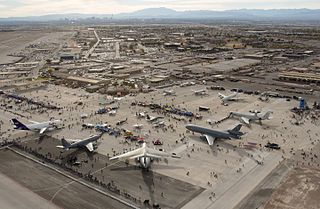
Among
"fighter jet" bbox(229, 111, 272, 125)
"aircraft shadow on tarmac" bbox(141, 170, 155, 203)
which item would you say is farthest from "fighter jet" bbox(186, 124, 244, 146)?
"aircraft shadow on tarmac" bbox(141, 170, 155, 203)

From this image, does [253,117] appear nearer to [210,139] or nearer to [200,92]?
[210,139]

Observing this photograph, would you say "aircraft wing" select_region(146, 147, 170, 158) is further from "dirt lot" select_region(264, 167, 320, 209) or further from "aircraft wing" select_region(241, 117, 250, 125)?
"aircraft wing" select_region(241, 117, 250, 125)

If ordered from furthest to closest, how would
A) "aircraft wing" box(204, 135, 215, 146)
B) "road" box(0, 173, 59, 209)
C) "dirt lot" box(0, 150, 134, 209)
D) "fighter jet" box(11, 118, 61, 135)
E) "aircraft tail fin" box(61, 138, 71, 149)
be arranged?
"fighter jet" box(11, 118, 61, 135) < "aircraft wing" box(204, 135, 215, 146) < "aircraft tail fin" box(61, 138, 71, 149) < "dirt lot" box(0, 150, 134, 209) < "road" box(0, 173, 59, 209)

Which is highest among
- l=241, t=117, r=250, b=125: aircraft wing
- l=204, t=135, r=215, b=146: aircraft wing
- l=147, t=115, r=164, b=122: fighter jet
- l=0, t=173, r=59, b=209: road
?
l=204, t=135, r=215, b=146: aircraft wing

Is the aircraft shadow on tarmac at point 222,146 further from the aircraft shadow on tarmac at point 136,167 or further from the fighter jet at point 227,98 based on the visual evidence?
the fighter jet at point 227,98

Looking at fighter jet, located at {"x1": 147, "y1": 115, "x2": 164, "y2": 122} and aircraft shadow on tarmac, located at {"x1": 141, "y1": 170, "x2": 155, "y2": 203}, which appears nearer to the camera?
aircraft shadow on tarmac, located at {"x1": 141, "y1": 170, "x2": 155, "y2": 203}

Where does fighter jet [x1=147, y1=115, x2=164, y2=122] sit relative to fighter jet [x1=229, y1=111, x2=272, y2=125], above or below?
below

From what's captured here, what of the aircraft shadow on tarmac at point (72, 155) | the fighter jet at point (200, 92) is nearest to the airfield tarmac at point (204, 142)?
the fighter jet at point (200, 92)

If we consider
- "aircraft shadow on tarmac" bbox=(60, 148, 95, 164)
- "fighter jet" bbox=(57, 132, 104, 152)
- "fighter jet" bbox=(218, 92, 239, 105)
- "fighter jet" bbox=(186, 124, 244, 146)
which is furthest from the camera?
"fighter jet" bbox=(218, 92, 239, 105)

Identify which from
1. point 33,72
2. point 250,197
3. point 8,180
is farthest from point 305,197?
point 33,72
